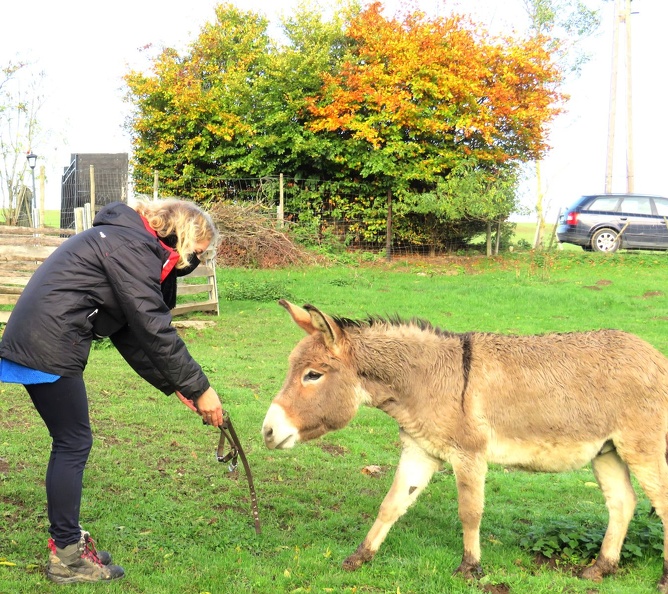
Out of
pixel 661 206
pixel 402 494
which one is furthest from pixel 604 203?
pixel 402 494

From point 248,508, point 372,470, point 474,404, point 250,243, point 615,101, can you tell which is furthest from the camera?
point 615,101

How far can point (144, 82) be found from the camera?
24.4m

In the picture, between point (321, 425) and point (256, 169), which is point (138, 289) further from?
point (256, 169)

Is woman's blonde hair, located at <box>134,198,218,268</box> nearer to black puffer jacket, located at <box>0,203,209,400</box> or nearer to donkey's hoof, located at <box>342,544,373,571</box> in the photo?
black puffer jacket, located at <box>0,203,209,400</box>

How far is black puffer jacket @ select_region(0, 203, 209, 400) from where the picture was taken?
3777 mm

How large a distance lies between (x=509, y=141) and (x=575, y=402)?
69.1ft

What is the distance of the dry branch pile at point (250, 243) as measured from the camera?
20391 millimetres

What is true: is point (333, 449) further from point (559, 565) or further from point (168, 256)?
point (168, 256)

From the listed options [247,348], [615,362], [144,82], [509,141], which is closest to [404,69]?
[509,141]

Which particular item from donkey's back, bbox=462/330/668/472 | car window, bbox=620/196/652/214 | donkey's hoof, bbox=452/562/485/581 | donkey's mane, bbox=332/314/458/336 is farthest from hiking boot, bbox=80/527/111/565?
car window, bbox=620/196/652/214

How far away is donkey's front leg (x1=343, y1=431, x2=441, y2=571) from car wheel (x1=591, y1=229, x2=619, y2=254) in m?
20.8

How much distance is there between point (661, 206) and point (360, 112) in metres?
10.9

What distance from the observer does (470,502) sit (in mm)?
4375

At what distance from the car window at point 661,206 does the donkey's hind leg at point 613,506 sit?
21130 millimetres
